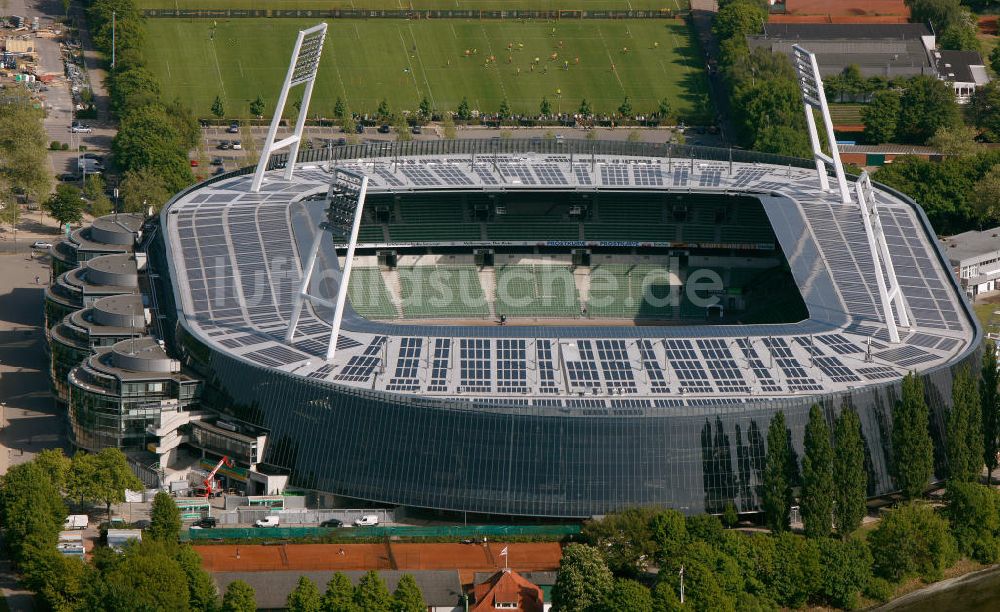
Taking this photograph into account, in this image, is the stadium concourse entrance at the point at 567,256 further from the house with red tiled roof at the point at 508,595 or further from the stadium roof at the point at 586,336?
the house with red tiled roof at the point at 508,595

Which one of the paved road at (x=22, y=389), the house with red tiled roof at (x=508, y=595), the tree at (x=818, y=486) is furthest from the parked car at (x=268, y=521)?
the tree at (x=818, y=486)

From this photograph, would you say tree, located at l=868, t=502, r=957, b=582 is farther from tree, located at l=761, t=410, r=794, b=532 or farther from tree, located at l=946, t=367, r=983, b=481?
tree, located at l=761, t=410, r=794, b=532

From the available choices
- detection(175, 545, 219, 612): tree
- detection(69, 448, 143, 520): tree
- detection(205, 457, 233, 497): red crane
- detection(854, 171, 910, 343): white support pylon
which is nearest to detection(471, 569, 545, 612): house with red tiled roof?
detection(175, 545, 219, 612): tree

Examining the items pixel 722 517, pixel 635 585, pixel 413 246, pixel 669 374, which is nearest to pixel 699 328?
pixel 669 374

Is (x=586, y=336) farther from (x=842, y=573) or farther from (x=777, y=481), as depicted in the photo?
(x=842, y=573)

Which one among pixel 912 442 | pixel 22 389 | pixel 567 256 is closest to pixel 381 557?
pixel 912 442

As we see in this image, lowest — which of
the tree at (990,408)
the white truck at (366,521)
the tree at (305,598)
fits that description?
the tree at (305,598)
